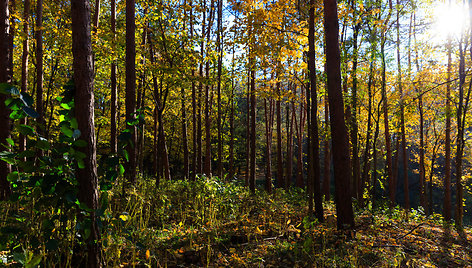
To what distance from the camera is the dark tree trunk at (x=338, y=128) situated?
5160mm

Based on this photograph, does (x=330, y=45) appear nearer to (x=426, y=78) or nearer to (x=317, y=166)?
(x=317, y=166)

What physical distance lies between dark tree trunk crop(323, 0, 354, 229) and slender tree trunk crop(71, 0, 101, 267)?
175 inches

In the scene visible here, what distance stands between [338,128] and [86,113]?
4574 millimetres

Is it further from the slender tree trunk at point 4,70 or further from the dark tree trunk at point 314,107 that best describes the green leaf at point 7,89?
the dark tree trunk at point 314,107

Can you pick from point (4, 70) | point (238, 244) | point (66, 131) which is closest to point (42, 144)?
point (66, 131)

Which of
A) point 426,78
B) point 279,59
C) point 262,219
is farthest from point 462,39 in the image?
point 262,219

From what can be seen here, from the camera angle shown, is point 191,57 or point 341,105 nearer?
point 341,105

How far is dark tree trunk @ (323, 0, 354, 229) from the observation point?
5160 mm

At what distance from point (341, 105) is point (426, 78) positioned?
36.8ft

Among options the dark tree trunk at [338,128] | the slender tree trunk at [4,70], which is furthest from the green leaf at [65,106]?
the slender tree trunk at [4,70]

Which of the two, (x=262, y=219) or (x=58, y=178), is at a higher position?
(x=58, y=178)

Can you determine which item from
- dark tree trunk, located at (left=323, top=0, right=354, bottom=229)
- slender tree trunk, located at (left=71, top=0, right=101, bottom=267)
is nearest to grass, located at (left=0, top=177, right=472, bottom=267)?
slender tree trunk, located at (left=71, top=0, right=101, bottom=267)

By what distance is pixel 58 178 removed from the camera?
215 centimetres

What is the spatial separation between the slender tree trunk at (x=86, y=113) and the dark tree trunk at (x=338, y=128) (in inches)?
175
